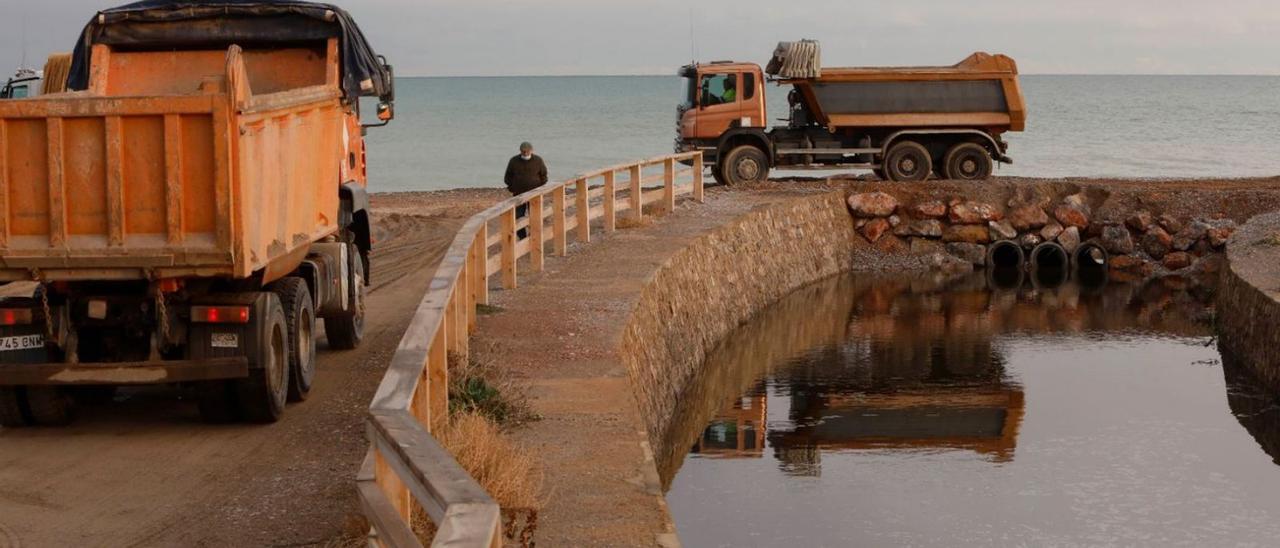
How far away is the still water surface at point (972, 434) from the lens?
14297 millimetres

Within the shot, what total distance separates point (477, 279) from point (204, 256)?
5.50 meters

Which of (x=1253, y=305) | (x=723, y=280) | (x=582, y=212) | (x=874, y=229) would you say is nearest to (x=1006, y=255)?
(x=874, y=229)

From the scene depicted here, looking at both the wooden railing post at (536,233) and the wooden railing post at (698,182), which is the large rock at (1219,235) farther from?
the wooden railing post at (536,233)

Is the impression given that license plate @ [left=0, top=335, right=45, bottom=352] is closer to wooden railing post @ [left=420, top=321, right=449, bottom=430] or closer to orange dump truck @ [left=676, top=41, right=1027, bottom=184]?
wooden railing post @ [left=420, top=321, right=449, bottom=430]

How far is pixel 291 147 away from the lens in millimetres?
12633

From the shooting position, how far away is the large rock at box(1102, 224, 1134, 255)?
33.3m

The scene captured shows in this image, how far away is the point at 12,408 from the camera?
12.3 meters

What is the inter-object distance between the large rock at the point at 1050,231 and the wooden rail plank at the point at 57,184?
2519 centimetres

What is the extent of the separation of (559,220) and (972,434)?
5.81 metres

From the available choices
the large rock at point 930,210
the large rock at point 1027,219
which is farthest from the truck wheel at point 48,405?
the large rock at point 1027,219

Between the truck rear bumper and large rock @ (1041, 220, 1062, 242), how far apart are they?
24343 mm

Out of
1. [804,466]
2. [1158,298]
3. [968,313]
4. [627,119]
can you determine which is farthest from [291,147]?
[627,119]

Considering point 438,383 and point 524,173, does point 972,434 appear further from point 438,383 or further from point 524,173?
point 438,383

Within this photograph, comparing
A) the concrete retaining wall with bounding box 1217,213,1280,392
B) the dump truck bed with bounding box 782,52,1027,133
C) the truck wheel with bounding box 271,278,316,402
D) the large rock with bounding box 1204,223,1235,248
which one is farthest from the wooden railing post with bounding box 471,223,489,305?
the large rock with bounding box 1204,223,1235,248
